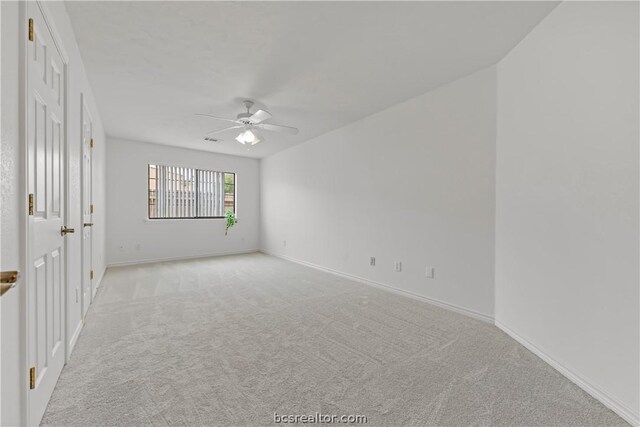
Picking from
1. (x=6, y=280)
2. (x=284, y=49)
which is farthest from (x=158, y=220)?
(x=6, y=280)

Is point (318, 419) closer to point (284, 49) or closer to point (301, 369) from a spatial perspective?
point (301, 369)

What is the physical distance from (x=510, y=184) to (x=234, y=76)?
2874 millimetres

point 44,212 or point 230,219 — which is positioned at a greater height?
point 44,212

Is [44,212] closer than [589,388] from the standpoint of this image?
Yes

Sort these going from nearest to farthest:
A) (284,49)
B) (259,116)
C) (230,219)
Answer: (284,49), (259,116), (230,219)

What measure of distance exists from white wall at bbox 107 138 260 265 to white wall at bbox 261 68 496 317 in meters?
2.30

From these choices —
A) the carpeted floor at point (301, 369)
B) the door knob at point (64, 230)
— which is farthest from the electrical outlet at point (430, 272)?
the door knob at point (64, 230)

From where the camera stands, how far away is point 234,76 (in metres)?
2.90

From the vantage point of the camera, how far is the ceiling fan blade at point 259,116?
320 cm

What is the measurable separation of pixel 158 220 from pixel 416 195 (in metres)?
5.23

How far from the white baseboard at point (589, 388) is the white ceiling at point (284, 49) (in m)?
2.53

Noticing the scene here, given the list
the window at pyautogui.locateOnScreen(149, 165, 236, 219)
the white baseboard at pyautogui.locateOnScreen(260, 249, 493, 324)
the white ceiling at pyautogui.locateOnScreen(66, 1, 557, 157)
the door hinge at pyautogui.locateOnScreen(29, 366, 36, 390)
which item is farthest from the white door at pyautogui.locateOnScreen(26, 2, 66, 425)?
the window at pyautogui.locateOnScreen(149, 165, 236, 219)

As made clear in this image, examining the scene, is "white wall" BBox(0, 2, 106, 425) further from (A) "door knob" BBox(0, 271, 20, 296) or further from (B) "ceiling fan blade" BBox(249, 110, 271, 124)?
(B) "ceiling fan blade" BBox(249, 110, 271, 124)

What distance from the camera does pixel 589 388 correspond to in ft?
5.74
